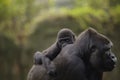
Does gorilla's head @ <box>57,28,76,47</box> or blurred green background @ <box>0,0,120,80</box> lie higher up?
blurred green background @ <box>0,0,120,80</box>

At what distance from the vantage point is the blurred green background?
13.6 meters

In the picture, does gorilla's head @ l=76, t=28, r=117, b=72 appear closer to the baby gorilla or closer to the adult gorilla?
the adult gorilla

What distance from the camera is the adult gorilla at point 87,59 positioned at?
156 inches

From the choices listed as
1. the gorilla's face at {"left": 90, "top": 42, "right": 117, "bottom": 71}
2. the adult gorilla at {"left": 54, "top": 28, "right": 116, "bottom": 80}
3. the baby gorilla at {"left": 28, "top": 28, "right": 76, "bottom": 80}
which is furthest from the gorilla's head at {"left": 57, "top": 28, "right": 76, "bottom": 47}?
the gorilla's face at {"left": 90, "top": 42, "right": 117, "bottom": 71}

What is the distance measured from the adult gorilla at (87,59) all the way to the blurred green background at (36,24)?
27.9 feet

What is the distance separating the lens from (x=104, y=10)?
13711 mm

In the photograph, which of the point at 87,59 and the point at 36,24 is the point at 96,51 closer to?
the point at 87,59

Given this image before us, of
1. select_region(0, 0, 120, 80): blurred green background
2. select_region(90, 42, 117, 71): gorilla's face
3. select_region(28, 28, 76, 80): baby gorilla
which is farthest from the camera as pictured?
select_region(0, 0, 120, 80): blurred green background

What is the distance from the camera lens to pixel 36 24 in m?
14.4

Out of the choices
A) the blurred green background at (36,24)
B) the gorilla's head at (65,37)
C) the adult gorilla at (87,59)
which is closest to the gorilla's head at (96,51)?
the adult gorilla at (87,59)

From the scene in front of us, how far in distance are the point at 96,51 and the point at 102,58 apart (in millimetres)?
78

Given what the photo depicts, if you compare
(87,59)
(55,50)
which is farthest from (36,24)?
(87,59)

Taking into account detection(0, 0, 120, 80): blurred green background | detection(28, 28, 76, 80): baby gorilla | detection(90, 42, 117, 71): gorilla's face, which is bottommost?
detection(90, 42, 117, 71): gorilla's face

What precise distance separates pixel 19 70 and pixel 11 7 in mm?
1935
